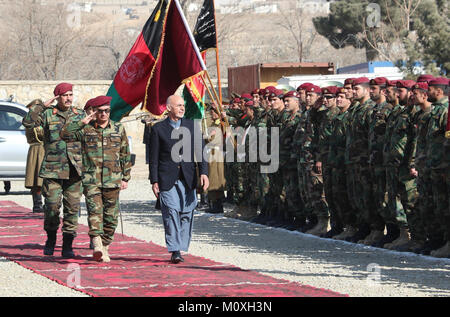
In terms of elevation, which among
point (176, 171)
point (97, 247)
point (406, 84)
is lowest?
point (97, 247)

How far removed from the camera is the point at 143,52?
13.3 m

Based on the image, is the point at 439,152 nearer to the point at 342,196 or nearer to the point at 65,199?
the point at 342,196

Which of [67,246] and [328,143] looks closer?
[67,246]

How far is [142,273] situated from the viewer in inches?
375

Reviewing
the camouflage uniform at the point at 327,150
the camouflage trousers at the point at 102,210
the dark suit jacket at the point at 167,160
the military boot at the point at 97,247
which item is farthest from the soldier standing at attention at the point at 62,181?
the camouflage uniform at the point at 327,150

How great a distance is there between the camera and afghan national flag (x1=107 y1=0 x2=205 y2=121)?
12.9m

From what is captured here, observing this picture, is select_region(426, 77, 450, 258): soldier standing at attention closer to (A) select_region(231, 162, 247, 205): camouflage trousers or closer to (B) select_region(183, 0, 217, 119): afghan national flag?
(B) select_region(183, 0, 217, 119): afghan national flag

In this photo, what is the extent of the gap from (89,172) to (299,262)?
2.42 metres

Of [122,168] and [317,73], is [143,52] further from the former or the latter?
[317,73]

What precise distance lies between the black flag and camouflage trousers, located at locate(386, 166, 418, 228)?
369cm

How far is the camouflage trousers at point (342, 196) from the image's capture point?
12.2 metres

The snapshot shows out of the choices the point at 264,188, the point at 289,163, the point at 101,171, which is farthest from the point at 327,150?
the point at 101,171
